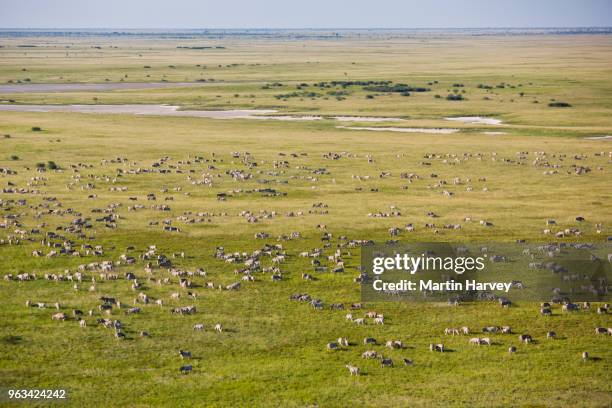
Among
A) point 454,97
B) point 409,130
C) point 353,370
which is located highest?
Answer: point 454,97

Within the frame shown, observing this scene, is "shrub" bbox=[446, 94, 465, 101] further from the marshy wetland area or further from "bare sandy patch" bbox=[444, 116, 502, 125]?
the marshy wetland area

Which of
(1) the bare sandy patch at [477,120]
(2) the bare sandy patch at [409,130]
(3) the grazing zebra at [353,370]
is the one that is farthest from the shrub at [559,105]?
(3) the grazing zebra at [353,370]

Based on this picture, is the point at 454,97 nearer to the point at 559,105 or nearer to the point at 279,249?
the point at 559,105

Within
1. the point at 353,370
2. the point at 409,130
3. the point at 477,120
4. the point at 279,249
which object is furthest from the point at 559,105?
the point at 353,370

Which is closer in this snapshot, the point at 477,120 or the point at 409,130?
the point at 409,130

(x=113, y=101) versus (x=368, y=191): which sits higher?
(x=113, y=101)

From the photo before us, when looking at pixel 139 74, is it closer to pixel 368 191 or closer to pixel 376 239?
pixel 368 191

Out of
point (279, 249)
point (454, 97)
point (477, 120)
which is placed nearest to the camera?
point (279, 249)

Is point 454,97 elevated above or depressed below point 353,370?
above

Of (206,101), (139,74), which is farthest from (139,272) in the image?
(139,74)
